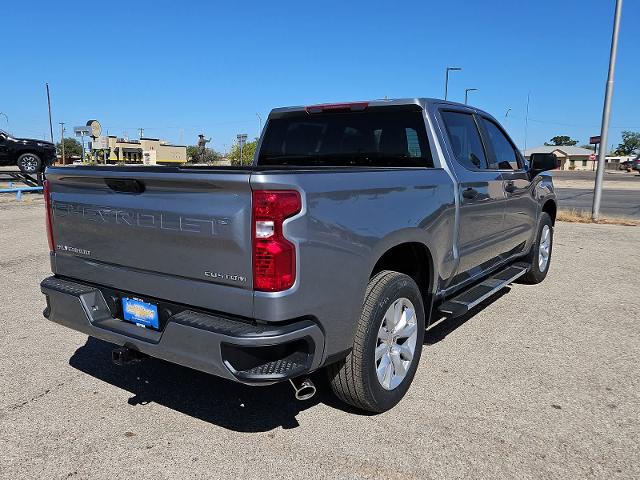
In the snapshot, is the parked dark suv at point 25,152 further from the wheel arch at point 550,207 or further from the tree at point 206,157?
the wheel arch at point 550,207

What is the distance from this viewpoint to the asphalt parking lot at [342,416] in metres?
2.68

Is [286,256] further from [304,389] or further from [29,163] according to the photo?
[29,163]

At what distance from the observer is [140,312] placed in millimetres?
2904

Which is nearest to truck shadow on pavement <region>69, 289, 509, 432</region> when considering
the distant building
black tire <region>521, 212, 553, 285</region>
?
black tire <region>521, 212, 553, 285</region>

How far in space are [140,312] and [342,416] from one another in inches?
53.4

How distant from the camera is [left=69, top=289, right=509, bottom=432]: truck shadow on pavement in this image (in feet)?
10.4

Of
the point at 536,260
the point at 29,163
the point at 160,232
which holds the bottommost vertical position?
the point at 536,260

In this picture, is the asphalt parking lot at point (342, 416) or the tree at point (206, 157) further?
the tree at point (206, 157)

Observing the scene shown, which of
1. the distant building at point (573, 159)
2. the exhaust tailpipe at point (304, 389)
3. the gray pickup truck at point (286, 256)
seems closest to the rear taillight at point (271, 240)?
the gray pickup truck at point (286, 256)

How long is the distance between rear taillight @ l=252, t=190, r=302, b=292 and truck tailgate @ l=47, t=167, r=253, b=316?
0.16 feet

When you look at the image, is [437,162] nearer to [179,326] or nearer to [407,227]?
[407,227]

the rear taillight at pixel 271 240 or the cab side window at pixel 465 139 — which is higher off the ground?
the cab side window at pixel 465 139

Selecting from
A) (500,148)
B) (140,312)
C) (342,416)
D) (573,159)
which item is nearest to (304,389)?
(342,416)

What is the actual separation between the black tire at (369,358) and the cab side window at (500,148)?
228cm
